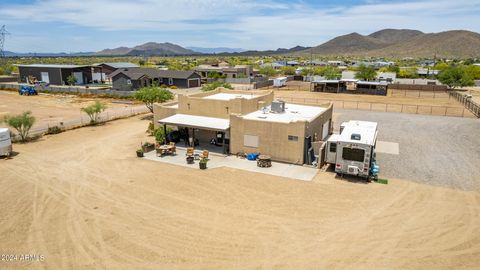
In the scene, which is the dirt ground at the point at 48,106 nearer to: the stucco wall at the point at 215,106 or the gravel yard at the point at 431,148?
the stucco wall at the point at 215,106

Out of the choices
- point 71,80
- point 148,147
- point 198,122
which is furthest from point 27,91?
point 198,122

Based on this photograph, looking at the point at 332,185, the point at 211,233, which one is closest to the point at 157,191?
the point at 211,233

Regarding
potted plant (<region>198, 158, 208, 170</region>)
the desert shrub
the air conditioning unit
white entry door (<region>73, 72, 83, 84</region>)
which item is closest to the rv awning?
potted plant (<region>198, 158, 208, 170</region>)

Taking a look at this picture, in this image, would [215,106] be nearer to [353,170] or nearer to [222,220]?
[353,170]

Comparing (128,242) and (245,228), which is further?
(245,228)

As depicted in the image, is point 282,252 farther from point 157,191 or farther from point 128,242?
point 157,191

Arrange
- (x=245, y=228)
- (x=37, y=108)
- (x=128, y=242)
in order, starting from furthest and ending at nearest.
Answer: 1. (x=37, y=108)
2. (x=245, y=228)
3. (x=128, y=242)

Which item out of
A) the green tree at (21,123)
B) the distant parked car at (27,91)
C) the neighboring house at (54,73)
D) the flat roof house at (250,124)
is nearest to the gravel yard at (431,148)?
the flat roof house at (250,124)
